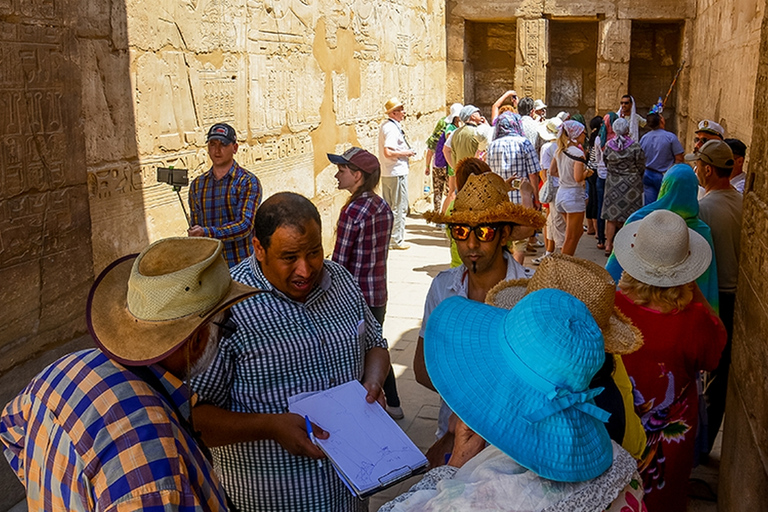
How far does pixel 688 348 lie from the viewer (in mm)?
2947

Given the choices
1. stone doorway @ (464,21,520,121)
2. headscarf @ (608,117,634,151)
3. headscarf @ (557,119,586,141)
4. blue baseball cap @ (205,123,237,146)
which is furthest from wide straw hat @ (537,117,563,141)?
stone doorway @ (464,21,520,121)

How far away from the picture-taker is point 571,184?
7.84m

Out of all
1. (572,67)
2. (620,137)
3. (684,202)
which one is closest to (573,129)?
(620,137)

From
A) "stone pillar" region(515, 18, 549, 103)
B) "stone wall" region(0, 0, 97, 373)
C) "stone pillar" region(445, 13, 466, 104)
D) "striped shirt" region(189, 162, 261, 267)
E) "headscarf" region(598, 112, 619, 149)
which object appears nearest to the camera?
"stone wall" region(0, 0, 97, 373)

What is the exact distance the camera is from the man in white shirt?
998cm

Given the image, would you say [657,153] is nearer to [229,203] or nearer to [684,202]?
[684,202]

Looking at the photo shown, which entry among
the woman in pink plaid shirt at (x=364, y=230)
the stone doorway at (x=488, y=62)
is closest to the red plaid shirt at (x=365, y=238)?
the woman in pink plaid shirt at (x=364, y=230)

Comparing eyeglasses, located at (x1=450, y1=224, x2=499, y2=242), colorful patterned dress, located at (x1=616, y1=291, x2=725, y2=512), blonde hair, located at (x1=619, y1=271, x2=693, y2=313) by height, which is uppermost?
eyeglasses, located at (x1=450, y1=224, x2=499, y2=242)

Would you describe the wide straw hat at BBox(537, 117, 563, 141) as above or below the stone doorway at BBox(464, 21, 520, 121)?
below

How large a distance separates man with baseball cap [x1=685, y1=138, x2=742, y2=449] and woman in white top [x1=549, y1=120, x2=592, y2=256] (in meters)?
3.22

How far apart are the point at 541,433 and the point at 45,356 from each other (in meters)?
3.64

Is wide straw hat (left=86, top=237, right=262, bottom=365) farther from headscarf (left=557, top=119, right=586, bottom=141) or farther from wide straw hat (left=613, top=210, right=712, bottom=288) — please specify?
headscarf (left=557, top=119, right=586, bottom=141)

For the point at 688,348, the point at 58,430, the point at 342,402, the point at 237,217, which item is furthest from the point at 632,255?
the point at 237,217

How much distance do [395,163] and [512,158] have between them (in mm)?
2249
